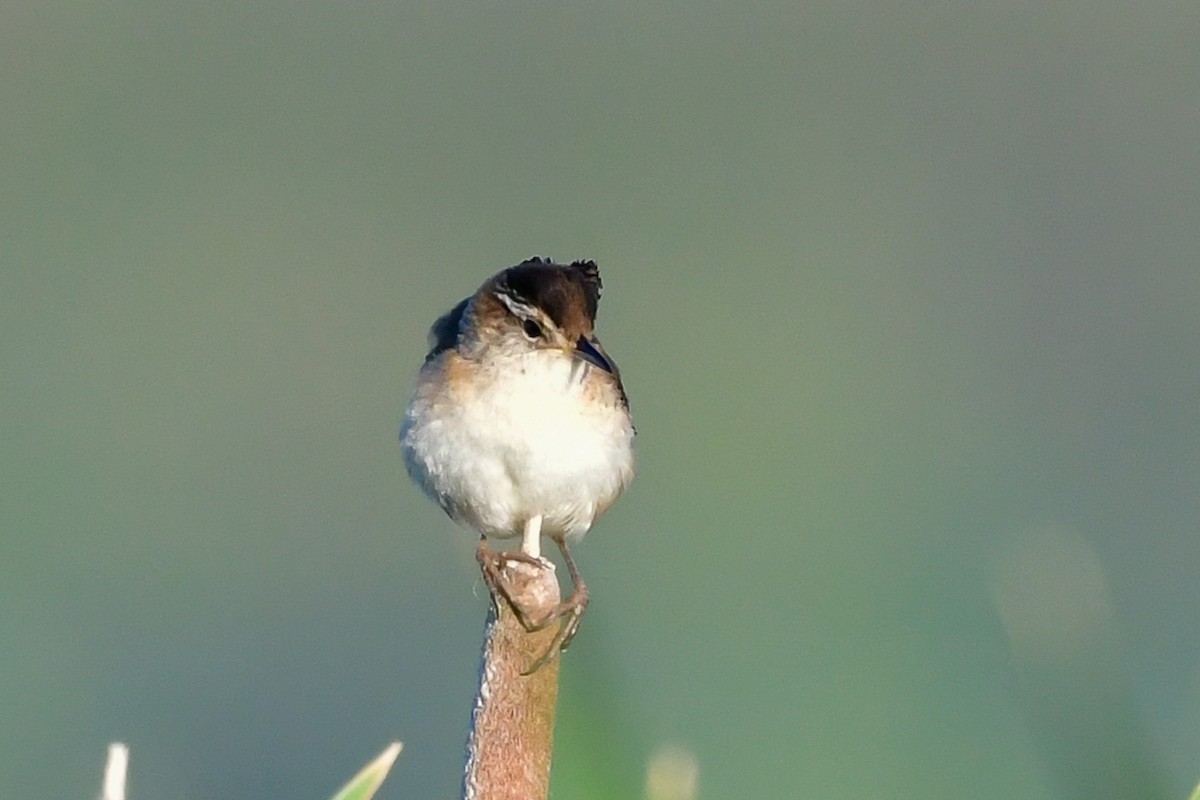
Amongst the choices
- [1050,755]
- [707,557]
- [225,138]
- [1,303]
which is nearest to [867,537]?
[707,557]

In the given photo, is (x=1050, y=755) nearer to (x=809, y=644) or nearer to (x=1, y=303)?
(x=809, y=644)

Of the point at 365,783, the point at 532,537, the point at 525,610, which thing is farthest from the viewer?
the point at 532,537

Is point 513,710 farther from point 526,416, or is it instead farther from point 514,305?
point 514,305

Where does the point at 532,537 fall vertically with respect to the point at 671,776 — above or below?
above

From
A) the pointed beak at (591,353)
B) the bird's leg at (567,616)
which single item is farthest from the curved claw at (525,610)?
the pointed beak at (591,353)

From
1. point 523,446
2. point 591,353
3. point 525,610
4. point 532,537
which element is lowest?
point 525,610

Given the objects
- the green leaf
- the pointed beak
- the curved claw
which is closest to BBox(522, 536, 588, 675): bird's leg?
the curved claw

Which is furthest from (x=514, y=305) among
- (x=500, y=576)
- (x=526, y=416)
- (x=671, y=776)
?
(x=671, y=776)
